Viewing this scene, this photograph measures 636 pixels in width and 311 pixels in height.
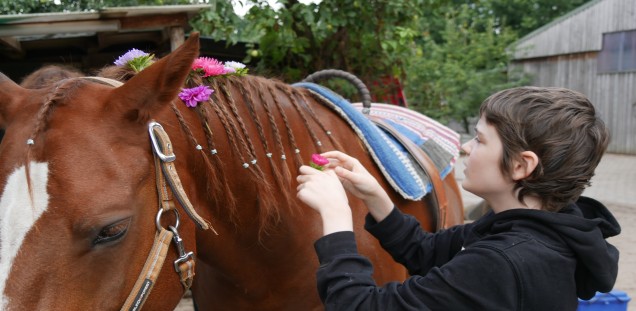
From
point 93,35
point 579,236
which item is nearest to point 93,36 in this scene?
point 93,35

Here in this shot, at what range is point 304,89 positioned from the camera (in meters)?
2.07

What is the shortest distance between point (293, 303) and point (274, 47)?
10.6ft

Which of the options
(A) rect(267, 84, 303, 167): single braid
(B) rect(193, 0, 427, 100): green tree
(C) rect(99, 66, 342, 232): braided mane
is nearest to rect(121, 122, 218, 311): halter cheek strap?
(C) rect(99, 66, 342, 232): braided mane

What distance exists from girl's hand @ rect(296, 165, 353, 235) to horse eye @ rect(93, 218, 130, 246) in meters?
0.41

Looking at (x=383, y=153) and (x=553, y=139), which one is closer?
(x=553, y=139)

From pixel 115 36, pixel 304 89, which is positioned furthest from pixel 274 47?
pixel 304 89

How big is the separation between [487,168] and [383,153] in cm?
81

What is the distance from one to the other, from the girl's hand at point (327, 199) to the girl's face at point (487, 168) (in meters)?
0.30

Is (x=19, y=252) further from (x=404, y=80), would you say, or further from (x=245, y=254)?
(x=404, y=80)

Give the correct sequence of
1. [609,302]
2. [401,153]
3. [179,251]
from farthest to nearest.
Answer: [609,302]
[401,153]
[179,251]

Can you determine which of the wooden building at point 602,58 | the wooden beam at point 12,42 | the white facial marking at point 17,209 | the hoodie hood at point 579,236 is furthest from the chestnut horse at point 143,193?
the wooden building at point 602,58

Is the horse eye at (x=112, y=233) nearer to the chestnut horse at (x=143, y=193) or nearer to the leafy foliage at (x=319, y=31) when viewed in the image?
the chestnut horse at (x=143, y=193)

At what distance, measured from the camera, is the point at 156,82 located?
1.18 m

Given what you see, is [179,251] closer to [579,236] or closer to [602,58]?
[579,236]
